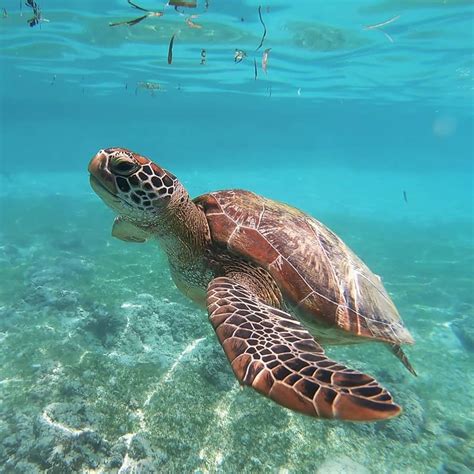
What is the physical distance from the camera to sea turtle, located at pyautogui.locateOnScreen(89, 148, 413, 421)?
2.41 metres

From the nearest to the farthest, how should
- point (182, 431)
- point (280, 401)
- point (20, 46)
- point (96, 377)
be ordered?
point (280, 401)
point (182, 431)
point (96, 377)
point (20, 46)

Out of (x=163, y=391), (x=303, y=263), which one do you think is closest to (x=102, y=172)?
(x=303, y=263)

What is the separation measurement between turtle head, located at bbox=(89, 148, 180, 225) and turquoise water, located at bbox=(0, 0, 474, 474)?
122 inches

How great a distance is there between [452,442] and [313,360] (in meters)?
5.50

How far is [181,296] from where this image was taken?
8.77m

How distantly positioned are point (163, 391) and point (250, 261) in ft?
10.6

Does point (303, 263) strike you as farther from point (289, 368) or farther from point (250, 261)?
point (289, 368)

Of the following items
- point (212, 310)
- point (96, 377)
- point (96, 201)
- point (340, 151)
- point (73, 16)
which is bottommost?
point (340, 151)

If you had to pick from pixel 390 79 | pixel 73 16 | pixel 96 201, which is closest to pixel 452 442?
pixel 73 16

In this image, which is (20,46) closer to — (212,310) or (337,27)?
(337,27)

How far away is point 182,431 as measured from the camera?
15.4 feet

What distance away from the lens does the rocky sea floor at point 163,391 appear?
4.45 m

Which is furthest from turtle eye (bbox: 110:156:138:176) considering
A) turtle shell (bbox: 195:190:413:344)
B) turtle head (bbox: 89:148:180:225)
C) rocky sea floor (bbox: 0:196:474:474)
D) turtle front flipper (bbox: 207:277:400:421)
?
rocky sea floor (bbox: 0:196:474:474)

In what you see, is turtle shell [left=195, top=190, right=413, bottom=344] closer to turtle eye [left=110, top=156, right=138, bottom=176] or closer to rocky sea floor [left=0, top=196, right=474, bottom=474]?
turtle eye [left=110, top=156, right=138, bottom=176]
